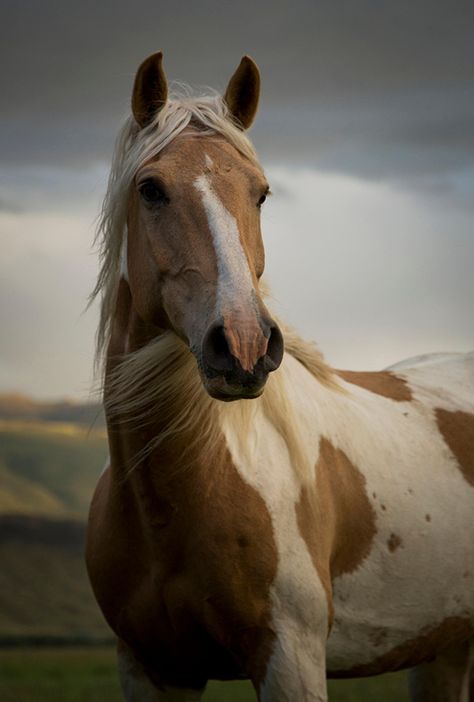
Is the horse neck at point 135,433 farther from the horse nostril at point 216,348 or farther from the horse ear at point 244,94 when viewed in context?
the horse ear at point 244,94

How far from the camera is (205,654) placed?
12.6ft

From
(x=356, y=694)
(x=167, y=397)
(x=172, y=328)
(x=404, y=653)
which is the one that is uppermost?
(x=172, y=328)

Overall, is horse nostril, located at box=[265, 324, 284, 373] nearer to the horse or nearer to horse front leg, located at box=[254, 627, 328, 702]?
the horse

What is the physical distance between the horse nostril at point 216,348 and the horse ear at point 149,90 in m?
1.16

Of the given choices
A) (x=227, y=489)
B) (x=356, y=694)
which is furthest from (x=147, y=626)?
(x=356, y=694)

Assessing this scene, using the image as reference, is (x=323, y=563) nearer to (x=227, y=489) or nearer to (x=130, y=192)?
(x=227, y=489)

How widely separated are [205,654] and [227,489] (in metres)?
0.69

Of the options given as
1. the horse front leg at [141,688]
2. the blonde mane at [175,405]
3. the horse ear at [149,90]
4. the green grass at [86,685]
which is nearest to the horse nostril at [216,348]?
the blonde mane at [175,405]

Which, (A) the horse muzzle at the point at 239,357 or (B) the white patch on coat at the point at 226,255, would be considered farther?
(B) the white patch on coat at the point at 226,255

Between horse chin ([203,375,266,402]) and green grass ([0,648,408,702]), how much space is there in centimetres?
860

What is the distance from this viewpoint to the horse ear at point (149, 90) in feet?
12.2

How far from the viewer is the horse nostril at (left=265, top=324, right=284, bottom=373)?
10.1ft

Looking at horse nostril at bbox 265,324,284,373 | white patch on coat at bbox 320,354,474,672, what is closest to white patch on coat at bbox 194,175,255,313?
horse nostril at bbox 265,324,284,373

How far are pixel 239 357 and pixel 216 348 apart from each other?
0.12 metres
